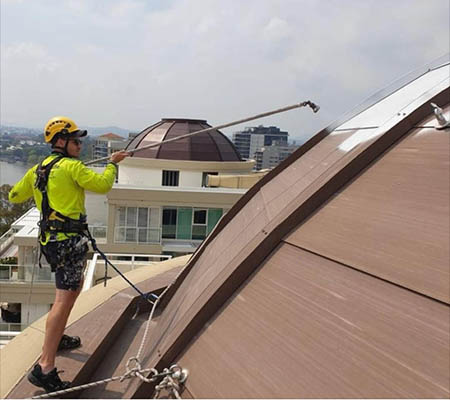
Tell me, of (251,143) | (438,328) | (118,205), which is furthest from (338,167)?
(251,143)

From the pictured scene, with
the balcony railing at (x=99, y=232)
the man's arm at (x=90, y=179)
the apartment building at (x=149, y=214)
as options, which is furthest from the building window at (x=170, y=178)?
the man's arm at (x=90, y=179)

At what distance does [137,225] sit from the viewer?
2317 centimetres

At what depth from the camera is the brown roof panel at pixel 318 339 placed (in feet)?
6.53

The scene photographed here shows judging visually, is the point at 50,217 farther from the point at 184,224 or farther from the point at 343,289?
the point at 184,224

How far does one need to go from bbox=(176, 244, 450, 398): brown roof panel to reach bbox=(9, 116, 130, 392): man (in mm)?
1386

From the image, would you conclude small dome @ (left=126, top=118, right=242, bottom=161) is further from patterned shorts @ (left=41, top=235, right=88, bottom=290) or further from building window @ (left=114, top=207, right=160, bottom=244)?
patterned shorts @ (left=41, top=235, right=88, bottom=290)

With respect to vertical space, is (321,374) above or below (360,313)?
below

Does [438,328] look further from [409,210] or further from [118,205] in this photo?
[118,205]

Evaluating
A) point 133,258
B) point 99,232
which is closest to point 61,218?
point 133,258

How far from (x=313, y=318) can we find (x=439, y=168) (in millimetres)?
1233

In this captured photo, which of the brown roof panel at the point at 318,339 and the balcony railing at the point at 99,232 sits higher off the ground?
the brown roof panel at the point at 318,339

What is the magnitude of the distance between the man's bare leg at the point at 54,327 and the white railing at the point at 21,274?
15.9 metres

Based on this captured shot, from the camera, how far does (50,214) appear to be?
12.1 feet

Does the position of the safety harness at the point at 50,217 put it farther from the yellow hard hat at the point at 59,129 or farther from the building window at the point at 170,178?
the building window at the point at 170,178
